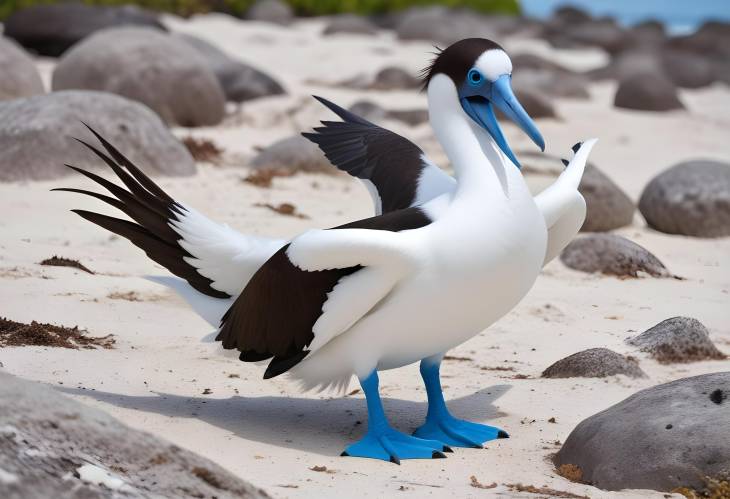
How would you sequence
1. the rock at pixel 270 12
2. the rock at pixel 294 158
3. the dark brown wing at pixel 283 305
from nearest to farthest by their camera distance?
1. the dark brown wing at pixel 283 305
2. the rock at pixel 294 158
3. the rock at pixel 270 12

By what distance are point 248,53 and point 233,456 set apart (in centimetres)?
1889

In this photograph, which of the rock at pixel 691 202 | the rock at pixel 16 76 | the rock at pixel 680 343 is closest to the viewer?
the rock at pixel 680 343

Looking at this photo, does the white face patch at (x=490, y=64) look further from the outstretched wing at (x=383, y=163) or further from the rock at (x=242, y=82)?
the rock at (x=242, y=82)

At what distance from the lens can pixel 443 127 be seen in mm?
4777

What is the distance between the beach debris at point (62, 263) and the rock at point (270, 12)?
24957 mm

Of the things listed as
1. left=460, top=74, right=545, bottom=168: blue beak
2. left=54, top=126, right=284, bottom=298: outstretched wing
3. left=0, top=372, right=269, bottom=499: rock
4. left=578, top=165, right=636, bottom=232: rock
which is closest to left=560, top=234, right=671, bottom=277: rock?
left=578, top=165, right=636, bottom=232: rock

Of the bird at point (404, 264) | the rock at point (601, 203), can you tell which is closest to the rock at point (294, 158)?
the rock at point (601, 203)

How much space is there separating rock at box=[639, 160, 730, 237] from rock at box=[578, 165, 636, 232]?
0.92ft

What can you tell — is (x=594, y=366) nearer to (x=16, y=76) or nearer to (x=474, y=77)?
(x=474, y=77)

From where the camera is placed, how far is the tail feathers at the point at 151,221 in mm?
4996

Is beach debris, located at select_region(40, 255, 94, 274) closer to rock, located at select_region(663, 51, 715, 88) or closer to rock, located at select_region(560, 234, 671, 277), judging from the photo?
rock, located at select_region(560, 234, 671, 277)

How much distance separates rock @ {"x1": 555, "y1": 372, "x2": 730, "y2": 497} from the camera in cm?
410

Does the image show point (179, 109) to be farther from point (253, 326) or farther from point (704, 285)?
point (253, 326)

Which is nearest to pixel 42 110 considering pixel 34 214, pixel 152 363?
pixel 34 214
